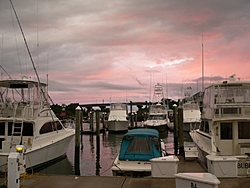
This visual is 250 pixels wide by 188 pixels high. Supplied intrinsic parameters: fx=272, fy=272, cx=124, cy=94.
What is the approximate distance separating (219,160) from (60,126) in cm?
1263

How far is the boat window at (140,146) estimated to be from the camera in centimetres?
1205

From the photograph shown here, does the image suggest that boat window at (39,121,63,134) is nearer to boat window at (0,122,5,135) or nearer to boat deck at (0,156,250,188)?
boat window at (0,122,5,135)

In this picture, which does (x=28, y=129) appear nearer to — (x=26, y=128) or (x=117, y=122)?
(x=26, y=128)

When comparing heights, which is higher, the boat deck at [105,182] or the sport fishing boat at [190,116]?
the sport fishing boat at [190,116]

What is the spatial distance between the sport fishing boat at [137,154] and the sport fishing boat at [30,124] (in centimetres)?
523

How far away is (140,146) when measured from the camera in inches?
480

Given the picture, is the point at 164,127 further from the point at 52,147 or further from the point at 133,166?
the point at 133,166

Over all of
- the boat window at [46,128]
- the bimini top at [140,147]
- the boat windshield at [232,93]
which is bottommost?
the bimini top at [140,147]

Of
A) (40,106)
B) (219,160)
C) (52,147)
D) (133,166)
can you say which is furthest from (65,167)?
(219,160)

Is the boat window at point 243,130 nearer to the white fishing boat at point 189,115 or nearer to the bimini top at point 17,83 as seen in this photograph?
the bimini top at point 17,83

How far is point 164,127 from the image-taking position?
127 feet

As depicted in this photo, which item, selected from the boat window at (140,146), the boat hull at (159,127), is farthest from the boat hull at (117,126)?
the boat window at (140,146)

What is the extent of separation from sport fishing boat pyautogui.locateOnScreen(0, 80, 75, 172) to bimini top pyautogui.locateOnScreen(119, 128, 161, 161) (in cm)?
527

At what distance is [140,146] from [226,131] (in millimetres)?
3809
